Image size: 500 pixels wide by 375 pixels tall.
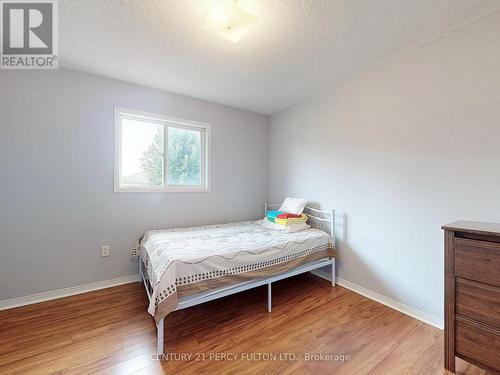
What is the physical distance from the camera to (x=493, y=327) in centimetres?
123

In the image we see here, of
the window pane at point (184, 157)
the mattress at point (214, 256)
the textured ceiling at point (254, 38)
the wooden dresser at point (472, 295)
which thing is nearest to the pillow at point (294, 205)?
the mattress at point (214, 256)

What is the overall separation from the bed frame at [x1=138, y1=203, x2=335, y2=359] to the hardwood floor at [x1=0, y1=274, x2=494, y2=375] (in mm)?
171

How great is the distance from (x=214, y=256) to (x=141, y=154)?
1742 mm

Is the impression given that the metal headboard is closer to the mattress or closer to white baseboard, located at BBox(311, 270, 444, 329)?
the mattress

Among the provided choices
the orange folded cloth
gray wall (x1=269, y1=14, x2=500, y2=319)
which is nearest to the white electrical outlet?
the orange folded cloth

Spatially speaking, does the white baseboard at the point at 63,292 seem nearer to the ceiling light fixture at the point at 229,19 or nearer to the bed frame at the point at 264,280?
the bed frame at the point at 264,280

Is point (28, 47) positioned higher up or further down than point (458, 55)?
higher up

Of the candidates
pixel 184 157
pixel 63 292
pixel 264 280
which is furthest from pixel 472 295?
pixel 63 292

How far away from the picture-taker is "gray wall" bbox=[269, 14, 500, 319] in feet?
5.35

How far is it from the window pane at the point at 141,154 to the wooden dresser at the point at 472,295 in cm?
291

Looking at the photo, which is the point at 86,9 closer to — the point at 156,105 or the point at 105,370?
the point at 156,105

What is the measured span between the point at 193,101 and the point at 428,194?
288cm

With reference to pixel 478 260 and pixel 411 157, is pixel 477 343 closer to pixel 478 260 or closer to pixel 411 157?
pixel 478 260

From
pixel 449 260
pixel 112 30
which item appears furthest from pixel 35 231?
pixel 449 260
